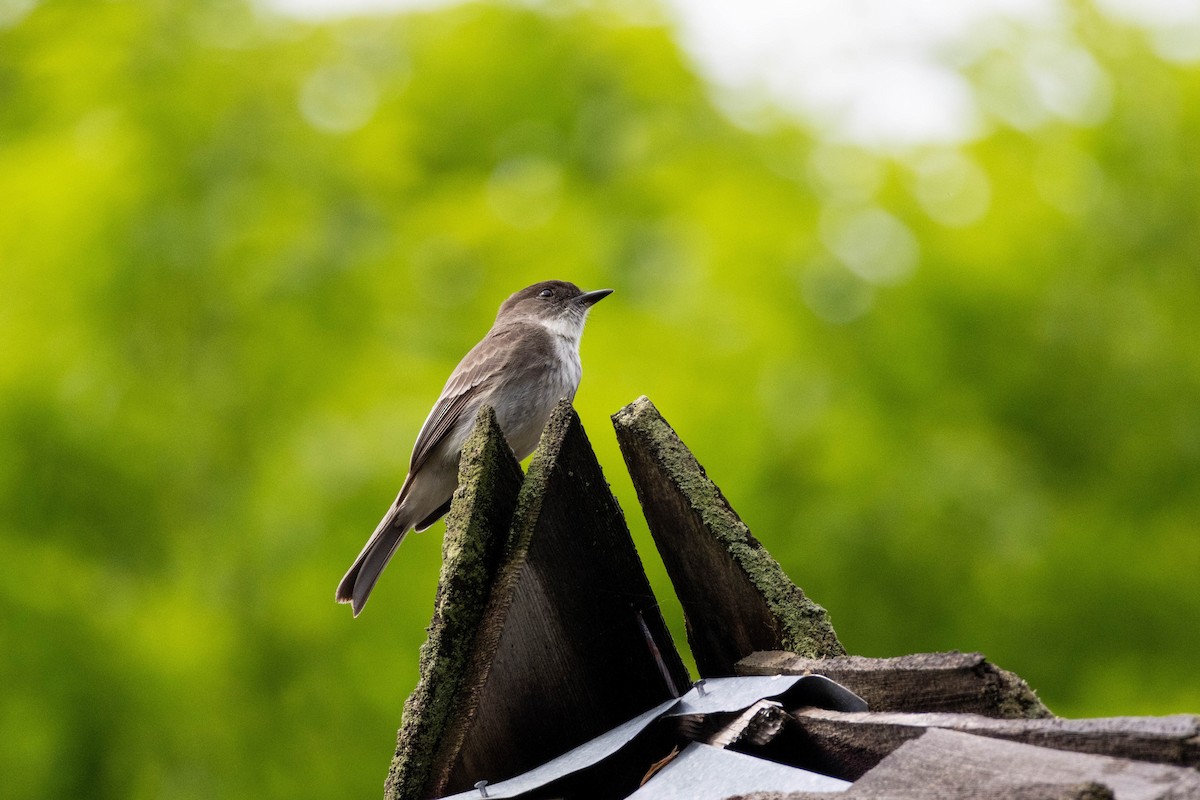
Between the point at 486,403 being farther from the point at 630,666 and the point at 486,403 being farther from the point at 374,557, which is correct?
the point at 630,666

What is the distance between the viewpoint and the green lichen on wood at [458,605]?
2.19m

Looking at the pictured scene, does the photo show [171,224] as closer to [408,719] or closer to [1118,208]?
[1118,208]

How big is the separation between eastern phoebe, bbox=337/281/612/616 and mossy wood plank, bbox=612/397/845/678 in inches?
104

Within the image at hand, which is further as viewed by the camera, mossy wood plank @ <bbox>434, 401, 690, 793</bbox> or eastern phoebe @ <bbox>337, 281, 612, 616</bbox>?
eastern phoebe @ <bbox>337, 281, 612, 616</bbox>

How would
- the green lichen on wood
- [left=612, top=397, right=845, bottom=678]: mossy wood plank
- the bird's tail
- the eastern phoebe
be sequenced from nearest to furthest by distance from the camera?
the green lichen on wood < [left=612, top=397, right=845, bottom=678]: mossy wood plank < the bird's tail < the eastern phoebe

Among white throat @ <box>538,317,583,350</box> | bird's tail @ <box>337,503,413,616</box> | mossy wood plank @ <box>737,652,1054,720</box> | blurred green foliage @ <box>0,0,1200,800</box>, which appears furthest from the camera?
blurred green foliage @ <box>0,0,1200,800</box>

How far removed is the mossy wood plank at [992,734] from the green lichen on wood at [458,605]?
618 mm

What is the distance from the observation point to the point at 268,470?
757 centimetres

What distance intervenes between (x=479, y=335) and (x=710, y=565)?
5385 millimetres

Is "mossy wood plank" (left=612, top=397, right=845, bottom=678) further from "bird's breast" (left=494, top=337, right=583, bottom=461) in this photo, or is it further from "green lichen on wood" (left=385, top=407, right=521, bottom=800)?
"bird's breast" (left=494, top=337, right=583, bottom=461)

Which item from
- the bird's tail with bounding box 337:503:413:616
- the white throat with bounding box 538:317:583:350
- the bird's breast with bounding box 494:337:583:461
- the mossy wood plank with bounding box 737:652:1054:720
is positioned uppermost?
the white throat with bounding box 538:317:583:350

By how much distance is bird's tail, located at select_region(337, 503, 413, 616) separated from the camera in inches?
197

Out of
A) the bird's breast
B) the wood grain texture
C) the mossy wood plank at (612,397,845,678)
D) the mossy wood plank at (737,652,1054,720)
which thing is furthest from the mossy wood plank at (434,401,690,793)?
the bird's breast

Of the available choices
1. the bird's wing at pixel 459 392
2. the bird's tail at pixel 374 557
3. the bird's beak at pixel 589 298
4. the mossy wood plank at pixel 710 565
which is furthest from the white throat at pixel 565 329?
the mossy wood plank at pixel 710 565
